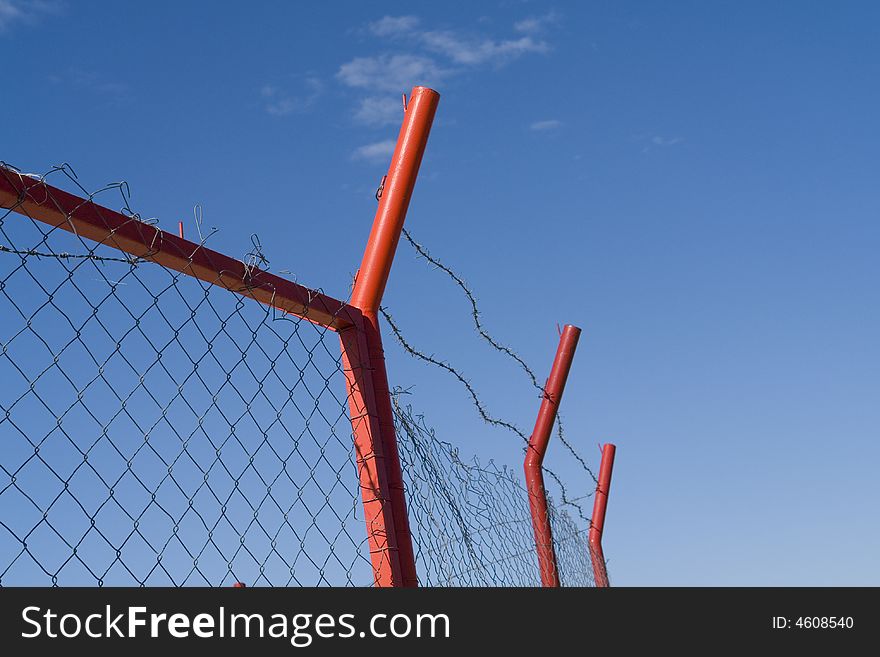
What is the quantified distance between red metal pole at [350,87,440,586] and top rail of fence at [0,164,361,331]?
0.28 ft

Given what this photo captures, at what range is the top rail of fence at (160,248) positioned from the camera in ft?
5.93

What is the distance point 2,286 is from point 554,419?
284cm

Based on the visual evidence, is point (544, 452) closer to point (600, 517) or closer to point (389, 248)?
point (600, 517)

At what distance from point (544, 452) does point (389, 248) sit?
1771 mm

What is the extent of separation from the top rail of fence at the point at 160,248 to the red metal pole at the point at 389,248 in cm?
8

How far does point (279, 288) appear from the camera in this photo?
233 cm

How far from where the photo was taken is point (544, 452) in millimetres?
4211
